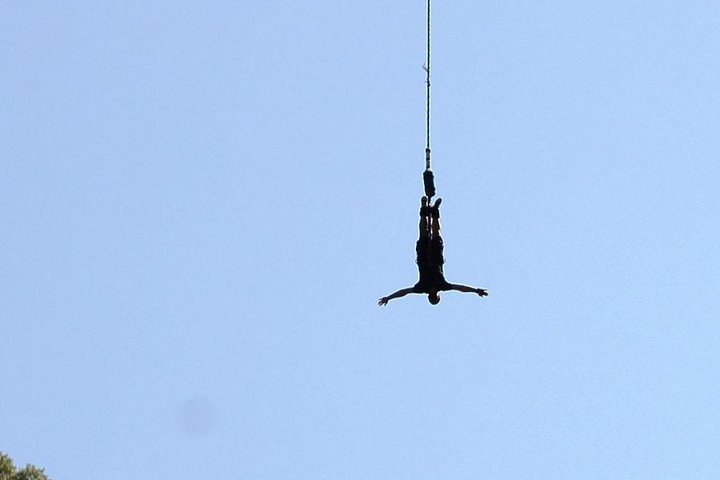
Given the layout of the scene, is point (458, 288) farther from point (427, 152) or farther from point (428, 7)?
point (428, 7)

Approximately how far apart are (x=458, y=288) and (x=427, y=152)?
2.72 metres

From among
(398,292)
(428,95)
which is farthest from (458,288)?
(428,95)

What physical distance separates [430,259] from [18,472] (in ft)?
70.1

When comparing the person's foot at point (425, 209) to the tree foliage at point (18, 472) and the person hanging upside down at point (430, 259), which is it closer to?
the person hanging upside down at point (430, 259)

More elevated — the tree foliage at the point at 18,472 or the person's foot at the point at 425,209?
the tree foliage at the point at 18,472

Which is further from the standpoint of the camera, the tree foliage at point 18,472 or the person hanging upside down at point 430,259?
the tree foliage at point 18,472

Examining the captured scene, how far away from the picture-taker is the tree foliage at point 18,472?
68062 mm

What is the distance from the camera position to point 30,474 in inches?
2682

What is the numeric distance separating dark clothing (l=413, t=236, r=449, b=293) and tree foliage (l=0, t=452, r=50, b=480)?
20.9 meters

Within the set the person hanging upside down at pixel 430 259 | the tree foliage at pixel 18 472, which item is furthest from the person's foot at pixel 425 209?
the tree foliage at pixel 18 472

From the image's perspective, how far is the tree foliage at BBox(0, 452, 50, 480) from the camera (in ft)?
223

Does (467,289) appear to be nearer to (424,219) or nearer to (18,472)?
→ (424,219)

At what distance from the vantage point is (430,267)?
49562mm

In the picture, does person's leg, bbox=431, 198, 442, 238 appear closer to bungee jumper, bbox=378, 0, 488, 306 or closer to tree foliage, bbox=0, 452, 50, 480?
bungee jumper, bbox=378, 0, 488, 306
